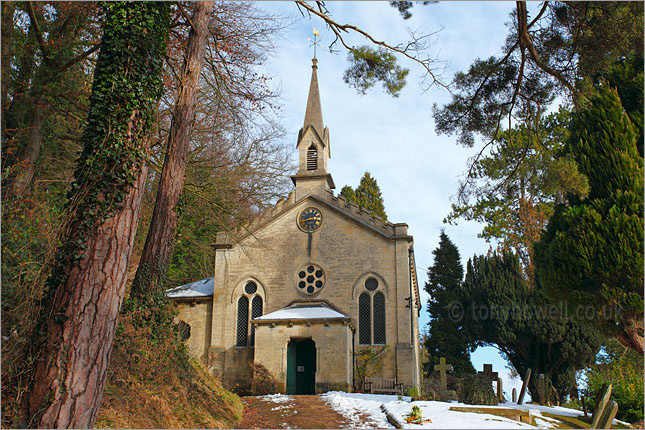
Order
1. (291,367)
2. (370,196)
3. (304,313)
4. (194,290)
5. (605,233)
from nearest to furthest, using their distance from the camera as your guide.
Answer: (605,233) < (291,367) < (304,313) < (194,290) < (370,196)

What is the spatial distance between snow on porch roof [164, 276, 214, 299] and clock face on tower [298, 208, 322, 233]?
5.83m

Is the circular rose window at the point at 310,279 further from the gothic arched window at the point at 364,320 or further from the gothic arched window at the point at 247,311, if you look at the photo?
the gothic arched window at the point at 247,311

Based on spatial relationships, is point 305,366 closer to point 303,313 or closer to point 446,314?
point 303,313

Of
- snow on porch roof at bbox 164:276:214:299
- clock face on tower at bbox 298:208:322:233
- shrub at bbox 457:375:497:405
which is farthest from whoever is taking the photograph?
clock face on tower at bbox 298:208:322:233

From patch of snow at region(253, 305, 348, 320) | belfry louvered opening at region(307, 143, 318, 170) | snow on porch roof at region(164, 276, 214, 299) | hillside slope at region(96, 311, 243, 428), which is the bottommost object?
hillside slope at region(96, 311, 243, 428)

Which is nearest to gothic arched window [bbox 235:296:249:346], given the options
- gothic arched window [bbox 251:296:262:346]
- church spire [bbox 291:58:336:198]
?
gothic arched window [bbox 251:296:262:346]

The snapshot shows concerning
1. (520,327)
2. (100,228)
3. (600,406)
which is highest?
(100,228)

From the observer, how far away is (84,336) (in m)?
6.57

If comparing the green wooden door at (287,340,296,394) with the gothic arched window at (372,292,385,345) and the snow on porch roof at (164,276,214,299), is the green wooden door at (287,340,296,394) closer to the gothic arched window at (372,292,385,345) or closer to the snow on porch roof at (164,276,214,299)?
the gothic arched window at (372,292,385,345)

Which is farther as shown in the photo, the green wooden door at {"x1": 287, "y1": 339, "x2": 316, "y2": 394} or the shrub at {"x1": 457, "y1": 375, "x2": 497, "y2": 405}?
the green wooden door at {"x1": 287, "y1": 339, "x2": 316, "y2": 394}

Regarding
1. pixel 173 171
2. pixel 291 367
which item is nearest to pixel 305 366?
pixel 291 367

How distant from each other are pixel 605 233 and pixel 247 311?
1856 centimetres

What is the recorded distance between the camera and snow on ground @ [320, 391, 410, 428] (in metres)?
11.6

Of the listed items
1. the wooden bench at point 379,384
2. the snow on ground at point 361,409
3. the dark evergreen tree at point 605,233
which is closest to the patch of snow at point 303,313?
the wooden bench at point 379,384
